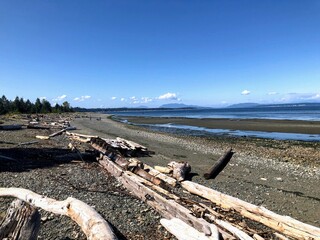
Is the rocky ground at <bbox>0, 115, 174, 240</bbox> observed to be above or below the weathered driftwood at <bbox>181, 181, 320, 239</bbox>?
above

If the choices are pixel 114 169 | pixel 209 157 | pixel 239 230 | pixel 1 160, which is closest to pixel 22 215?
pixel 239 230

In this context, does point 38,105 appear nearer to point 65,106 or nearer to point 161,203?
point 65,106

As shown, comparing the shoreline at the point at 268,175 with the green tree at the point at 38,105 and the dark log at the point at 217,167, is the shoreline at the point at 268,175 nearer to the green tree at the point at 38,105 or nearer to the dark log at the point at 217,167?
the dark log at the point at 217,167

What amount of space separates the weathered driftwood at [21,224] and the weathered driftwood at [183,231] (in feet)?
9.25

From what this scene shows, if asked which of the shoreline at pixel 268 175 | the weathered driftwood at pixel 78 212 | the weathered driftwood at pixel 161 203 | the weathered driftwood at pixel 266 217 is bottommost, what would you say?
the shoreline at pixel 268 175

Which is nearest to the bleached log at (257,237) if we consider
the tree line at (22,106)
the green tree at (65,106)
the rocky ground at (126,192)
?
the rocky ground at (126,192)

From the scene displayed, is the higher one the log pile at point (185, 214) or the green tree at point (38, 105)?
the green tree at point (38, 105)

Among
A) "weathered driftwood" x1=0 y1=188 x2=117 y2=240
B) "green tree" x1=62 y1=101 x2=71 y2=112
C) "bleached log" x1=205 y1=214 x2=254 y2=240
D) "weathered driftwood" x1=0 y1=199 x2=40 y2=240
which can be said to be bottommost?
"bleached log" x1=205 y1=214 x2=254 y2=240

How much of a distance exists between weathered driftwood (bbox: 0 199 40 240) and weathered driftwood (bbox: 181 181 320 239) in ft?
17.0

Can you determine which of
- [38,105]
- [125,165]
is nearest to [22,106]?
[38,105]

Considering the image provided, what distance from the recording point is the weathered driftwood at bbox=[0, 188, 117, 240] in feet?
16.0

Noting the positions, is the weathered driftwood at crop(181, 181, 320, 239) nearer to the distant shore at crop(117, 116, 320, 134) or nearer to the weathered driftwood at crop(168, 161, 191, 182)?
the weathered driftwood at crop(168, 161, 191, 182)

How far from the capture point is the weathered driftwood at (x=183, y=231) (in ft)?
17.2

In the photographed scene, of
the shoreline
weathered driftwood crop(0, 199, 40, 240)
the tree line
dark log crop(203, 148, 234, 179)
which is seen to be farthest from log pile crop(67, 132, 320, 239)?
the tree line
